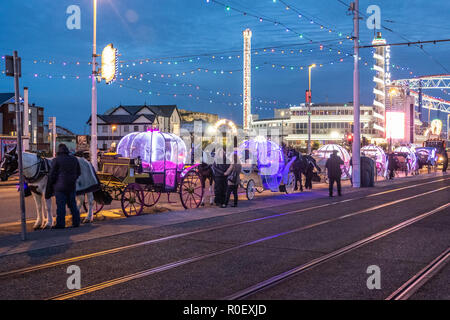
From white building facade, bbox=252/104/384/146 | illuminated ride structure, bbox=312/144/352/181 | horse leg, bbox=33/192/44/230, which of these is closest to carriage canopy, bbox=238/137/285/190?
horse leg, bbox=33/192/44/230

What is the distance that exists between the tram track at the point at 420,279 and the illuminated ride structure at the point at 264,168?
10278 millimetres

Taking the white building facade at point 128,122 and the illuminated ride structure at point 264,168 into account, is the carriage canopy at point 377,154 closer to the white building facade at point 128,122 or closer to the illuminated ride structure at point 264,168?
the illuminated ride structure at point 264,168

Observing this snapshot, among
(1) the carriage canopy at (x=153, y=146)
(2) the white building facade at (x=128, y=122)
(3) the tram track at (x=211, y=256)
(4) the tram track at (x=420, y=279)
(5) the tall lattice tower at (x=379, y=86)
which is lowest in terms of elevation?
(4) the tram track at (x=420, y=279)

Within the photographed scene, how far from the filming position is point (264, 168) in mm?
18484

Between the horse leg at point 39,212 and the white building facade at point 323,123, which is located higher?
the white building facade at point 323,123

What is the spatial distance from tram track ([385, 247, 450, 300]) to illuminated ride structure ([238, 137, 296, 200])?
405 inches

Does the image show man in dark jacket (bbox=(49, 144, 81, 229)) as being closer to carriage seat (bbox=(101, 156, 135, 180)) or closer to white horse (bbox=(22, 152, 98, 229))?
white horse (bbox=(22, 152, 98, 229))

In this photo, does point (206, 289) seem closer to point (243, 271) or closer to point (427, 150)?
point (243, 271)

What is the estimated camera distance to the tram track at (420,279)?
5934 millimetres

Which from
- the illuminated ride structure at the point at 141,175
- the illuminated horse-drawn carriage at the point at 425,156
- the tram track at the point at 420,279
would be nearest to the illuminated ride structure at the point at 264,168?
the illuminated ride structure at the point at 141,175

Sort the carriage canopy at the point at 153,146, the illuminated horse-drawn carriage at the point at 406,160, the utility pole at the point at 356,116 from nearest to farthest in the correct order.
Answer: the carriage canopy at the point at 153,146, the utility pole at the point at 356,116, the illuminated horse-drawn carriage at the point at 406,160

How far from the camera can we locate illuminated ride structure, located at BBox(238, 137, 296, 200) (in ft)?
59.7

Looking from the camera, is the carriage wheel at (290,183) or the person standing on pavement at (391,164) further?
the person standing on pavement at (391,164)

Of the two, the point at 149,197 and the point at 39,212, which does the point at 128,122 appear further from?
the point at 39,212
